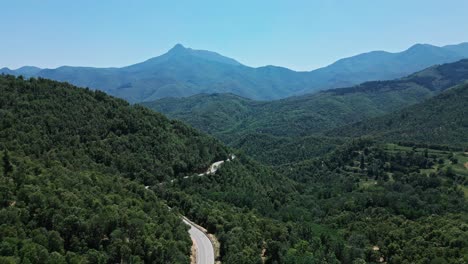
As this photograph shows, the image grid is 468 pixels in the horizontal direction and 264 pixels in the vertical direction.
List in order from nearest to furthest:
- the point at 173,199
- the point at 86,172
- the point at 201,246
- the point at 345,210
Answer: the point at 201,246
the point at 86,172
the point at 173,199
the point at 345,210

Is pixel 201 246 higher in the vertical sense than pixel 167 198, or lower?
lower

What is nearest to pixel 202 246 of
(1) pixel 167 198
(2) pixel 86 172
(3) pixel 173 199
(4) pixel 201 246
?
(4) pixel 201 246

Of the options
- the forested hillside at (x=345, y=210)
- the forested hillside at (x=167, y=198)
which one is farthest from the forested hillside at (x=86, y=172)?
the forested hillside at (x=345, y=210)

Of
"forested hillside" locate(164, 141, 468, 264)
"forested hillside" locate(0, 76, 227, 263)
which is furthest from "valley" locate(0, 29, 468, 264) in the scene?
"forested hillside" locate(164, 141, 468, 264)

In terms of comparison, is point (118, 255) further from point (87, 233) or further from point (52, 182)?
point (52, 182)

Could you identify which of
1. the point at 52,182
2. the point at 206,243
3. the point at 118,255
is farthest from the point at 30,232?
the point at 206,243

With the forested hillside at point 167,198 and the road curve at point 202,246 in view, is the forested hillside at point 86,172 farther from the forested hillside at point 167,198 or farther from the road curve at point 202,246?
the road curve at point 202,246

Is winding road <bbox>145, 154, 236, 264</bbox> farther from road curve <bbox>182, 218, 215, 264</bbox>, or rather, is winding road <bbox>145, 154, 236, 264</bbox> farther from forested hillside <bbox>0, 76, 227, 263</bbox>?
forested hillside <bbox>0, 76, 227, 263</bbox>

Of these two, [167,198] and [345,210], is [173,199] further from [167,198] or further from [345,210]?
[345,210]
